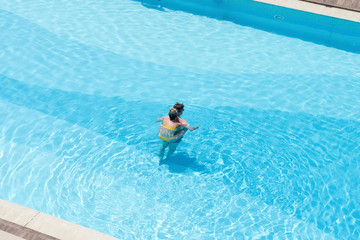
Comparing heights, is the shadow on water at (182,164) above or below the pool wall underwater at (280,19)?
below

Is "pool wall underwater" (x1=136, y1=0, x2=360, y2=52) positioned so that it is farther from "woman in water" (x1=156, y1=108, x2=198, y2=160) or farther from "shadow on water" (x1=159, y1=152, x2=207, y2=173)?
"woman in water" (x1=156, y1=108, x2=198, y2=160)

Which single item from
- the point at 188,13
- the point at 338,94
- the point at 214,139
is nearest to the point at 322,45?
the point at 338,94

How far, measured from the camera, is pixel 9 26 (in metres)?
10.5

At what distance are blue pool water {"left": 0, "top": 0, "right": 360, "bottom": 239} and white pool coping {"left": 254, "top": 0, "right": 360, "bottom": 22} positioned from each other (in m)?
0.88

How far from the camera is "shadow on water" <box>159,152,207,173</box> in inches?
265

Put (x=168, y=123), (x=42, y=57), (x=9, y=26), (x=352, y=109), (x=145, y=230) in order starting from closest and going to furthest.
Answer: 1. (x=145, y=230)
2. (x=168, y=123)
3. (x=352, y=109)
4. (x=42, y=57)
5. (x=9, y=26)

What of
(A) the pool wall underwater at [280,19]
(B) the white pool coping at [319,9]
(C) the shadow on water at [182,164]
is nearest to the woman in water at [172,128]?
(C) the shadow on water at [182,164]

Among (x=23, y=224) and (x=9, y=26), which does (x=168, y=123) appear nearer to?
(x=23, y=224)

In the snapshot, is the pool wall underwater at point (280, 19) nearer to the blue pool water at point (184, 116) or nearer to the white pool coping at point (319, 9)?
the white pool coping at point (319, 9)

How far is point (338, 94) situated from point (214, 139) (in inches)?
135

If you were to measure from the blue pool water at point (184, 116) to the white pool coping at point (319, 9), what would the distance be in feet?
2.87

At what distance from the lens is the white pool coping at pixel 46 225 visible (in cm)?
487

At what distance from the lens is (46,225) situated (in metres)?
4.96

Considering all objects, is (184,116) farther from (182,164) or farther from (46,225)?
(46,225)
